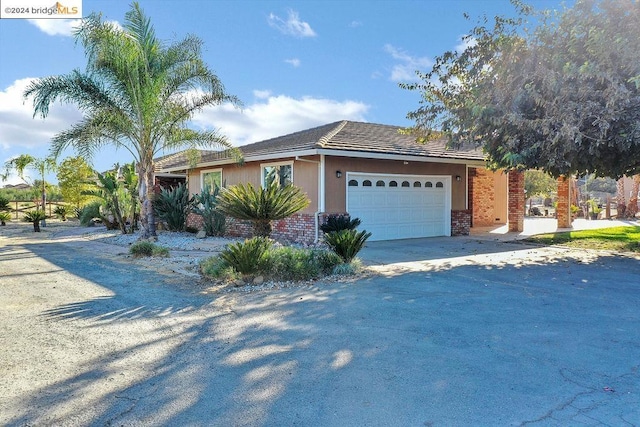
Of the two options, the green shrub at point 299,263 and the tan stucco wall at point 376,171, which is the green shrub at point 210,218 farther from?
the green shrub at point 299,263

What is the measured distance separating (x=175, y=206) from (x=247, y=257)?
11665 millimetres

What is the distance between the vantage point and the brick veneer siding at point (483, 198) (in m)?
21.2

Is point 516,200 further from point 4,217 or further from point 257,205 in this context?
point 4,217

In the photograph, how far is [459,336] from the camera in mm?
5246

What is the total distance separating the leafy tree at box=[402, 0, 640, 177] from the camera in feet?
29.5

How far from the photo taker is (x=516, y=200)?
19.0 m

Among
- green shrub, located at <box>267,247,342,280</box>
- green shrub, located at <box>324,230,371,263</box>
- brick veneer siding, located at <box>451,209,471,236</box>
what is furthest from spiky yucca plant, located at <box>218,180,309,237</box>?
brick veneer siding, located at <box>451,209,471,236</box>

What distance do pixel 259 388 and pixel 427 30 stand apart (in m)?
14.4

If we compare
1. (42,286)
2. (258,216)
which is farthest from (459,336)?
(42,286)

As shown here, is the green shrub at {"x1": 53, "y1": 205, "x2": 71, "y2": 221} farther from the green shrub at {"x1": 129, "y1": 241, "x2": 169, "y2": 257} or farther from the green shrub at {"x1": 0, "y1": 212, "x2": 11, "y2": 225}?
the green shrub at {"x1": 129, "y1": 241, "x2": 169, "y2": 257}

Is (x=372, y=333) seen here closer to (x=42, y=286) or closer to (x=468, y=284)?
(x=468, y=284)

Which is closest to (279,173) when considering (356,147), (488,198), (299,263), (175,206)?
(356,147)

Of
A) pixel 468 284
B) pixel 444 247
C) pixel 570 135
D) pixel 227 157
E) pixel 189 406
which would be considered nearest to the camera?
pixel 189 406

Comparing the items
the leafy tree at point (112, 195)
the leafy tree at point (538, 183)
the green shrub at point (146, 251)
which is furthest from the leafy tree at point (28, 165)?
the leafy tree at point (538, 183)
